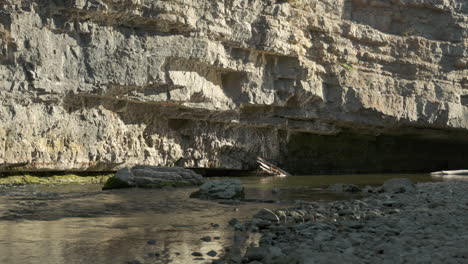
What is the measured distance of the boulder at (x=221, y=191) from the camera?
1240 cm

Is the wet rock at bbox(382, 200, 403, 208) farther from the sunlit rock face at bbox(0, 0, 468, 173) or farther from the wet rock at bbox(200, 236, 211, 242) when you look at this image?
the sunlit rock face at bbox(0, 0, 468, 173)

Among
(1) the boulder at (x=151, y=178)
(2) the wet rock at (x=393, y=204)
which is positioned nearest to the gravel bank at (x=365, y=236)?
(2) the wet rock at (x=393, y=204)

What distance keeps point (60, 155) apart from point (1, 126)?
2.54 meters

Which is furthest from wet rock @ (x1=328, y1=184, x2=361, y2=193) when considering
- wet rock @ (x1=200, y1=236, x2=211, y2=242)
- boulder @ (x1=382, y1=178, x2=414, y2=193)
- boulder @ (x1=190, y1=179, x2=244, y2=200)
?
wet rock @ (x1=200, y1=236, x2=211, y2=242)

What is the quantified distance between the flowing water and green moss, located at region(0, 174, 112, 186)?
659cm

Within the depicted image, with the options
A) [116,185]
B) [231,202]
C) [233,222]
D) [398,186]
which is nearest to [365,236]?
[233,222]

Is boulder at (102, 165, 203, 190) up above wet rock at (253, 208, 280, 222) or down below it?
below

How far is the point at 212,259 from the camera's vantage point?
5590 millimetres

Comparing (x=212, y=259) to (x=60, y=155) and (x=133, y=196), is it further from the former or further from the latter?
(x=60, y=155)

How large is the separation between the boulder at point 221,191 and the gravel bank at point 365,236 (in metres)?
3.21

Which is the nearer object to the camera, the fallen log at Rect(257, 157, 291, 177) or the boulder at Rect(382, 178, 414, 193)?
the boulder at Rect(382, 178, 414, 193)

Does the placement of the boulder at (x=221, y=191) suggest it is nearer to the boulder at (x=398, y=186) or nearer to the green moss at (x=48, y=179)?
the boulder at (x=398, y=186)

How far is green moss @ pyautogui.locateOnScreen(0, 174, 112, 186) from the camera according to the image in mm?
19031

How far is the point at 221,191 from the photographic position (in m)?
12.5
